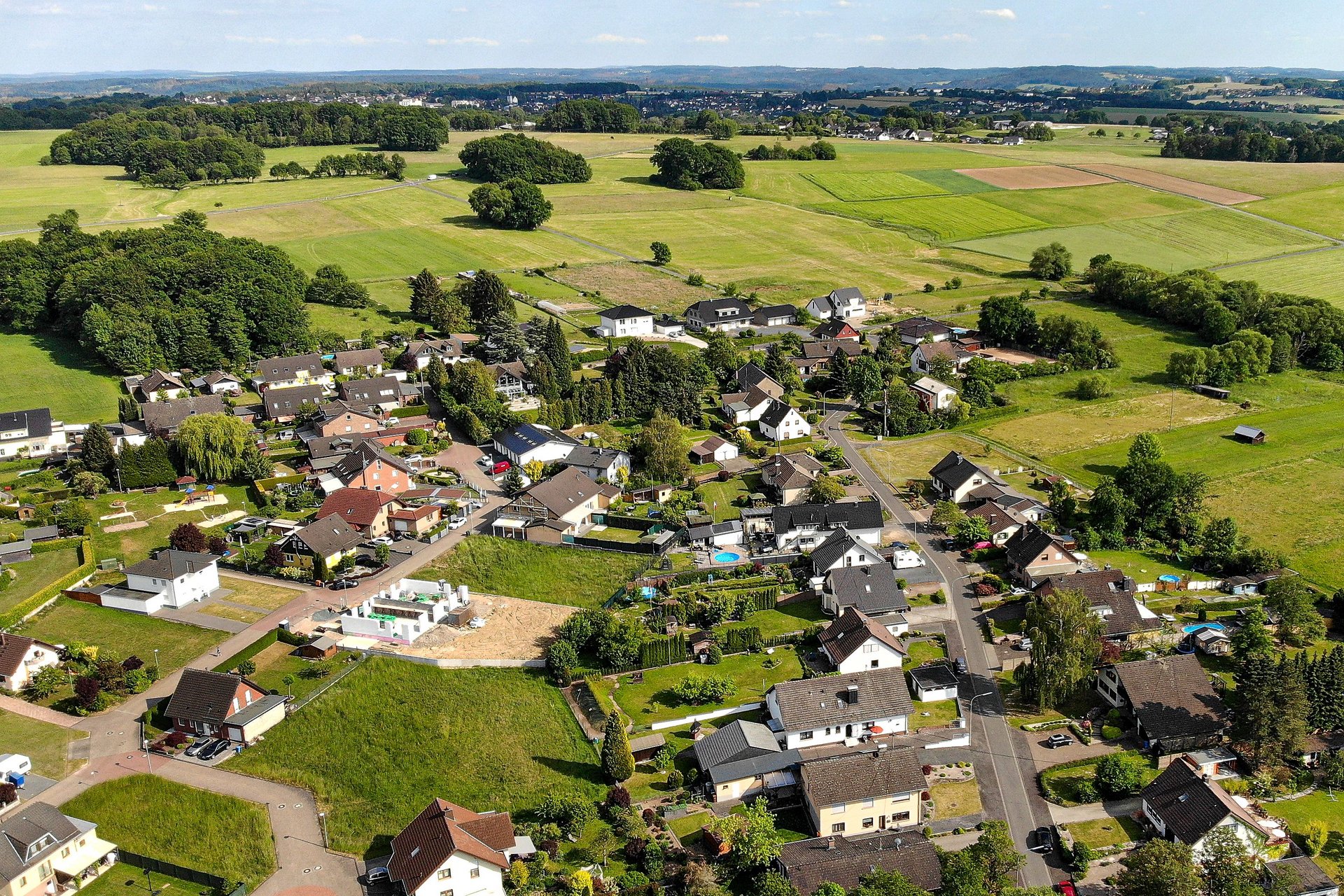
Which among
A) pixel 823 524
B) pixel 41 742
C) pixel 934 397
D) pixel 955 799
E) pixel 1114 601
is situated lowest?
pixel 41 742

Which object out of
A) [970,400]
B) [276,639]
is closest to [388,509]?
[276,639]

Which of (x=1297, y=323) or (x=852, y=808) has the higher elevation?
(x=1297, y=323)

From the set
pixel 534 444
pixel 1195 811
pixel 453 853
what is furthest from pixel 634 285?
pixel 1195 811

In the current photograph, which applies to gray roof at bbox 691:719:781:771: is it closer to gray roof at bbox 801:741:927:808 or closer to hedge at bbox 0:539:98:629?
gray roof at bbox 801:741:927:808

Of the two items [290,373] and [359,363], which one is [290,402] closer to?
[290,373]

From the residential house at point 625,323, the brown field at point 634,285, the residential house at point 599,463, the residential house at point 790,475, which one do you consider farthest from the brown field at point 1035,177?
the residential house at point 599,463

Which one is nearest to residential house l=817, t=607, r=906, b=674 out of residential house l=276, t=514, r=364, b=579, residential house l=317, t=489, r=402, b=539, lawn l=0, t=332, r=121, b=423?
residential house l=276, t=514, r=364, b=579

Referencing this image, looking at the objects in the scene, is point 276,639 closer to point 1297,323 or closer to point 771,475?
point 771,475
